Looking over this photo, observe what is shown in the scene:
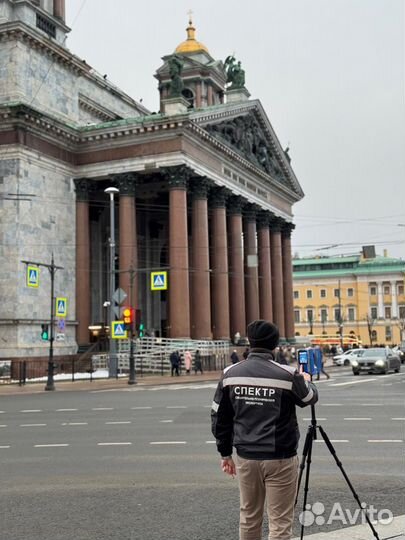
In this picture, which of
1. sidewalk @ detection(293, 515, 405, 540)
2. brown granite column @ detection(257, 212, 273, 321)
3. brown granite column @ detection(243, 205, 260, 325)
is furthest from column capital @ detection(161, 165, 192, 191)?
sidewalk @ detection(293, 515, 405, 540)

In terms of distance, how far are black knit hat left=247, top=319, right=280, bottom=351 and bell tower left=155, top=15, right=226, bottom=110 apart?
64.1 metres

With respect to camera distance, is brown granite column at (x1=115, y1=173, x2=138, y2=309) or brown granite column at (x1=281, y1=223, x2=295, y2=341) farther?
brown granite column at (x1=281, y1=223, x2=295, y2=341)

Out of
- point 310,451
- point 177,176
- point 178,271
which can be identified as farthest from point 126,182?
point 310,451

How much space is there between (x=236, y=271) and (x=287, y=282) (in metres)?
14.2

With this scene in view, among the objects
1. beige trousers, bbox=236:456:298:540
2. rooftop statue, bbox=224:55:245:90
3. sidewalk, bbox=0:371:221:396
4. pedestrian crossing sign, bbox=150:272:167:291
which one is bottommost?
sidewalk, bbox=0:371:221:396

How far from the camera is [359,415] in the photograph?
55.7 feet

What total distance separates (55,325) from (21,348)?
3.80 m

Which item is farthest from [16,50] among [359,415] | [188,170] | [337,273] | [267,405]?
[337,273]

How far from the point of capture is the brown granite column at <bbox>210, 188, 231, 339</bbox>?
49.1 m

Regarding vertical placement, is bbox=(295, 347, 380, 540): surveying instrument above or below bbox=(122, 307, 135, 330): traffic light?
below

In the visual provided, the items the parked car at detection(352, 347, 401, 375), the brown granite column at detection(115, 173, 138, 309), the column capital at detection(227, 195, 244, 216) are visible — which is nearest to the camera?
the parked car at detection(352, 347, 401, 375)

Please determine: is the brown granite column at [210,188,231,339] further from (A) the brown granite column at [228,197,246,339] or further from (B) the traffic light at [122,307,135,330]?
(B) the traffic light at [122,307,135,330]

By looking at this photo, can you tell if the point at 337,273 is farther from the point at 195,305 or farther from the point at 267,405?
the point at 267,405

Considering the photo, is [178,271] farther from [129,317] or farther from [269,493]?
[269,493]
